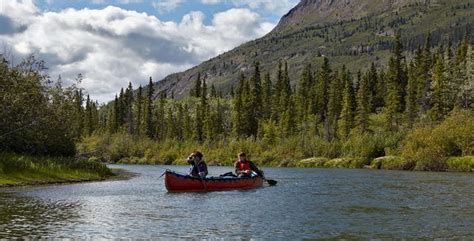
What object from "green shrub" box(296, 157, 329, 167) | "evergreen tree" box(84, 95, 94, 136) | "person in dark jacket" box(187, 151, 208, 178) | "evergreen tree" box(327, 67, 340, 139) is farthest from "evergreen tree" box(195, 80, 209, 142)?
"person in dark jacket" box(187, 151, 208, 178)

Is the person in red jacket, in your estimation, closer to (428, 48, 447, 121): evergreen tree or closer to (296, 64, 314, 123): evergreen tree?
(428, 48, 447, 121): evergreen tree

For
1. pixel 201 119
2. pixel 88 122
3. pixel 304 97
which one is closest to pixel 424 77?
pixel 304 97

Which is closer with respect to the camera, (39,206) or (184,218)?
(184,218)

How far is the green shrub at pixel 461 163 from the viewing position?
241 ft

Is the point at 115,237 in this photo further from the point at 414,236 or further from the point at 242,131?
the point at 242,131

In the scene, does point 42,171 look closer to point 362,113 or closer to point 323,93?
point 362,113

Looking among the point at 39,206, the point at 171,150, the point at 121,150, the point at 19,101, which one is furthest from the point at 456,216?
the point at 121,150

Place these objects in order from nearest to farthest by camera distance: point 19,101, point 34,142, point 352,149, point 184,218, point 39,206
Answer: point 184,218 → point 39,206 → point 19,101 → point 34,142 → point 352,149

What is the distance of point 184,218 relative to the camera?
25.5 meters

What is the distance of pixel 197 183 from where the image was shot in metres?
41.2

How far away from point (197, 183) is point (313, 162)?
63.5m

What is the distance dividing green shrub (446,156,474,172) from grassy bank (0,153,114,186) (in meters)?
47.1

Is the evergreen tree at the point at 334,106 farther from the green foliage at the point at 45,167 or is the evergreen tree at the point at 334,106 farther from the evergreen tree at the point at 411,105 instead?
the green foliage at the point at 45,167

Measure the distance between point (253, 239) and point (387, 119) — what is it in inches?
3987
